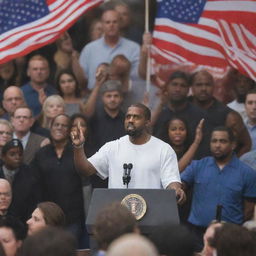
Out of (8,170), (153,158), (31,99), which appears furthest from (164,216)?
(31,99)

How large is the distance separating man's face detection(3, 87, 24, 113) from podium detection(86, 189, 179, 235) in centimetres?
477

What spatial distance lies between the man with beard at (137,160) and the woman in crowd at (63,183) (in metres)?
1.81

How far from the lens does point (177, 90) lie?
15.7m

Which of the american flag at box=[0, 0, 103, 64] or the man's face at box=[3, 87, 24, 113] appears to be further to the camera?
the man's face at box=[3, 87, 24, 113]

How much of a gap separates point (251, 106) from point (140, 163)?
3.08m

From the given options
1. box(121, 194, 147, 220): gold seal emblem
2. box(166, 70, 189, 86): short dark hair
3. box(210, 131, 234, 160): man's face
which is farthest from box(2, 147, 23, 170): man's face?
box(121, 194, 147, 220): gold seal emblem

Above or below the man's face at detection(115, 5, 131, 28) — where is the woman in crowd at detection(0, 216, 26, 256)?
below

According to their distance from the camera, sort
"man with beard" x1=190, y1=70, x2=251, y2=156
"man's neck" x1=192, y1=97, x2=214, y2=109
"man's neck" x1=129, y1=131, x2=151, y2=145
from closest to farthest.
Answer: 1. "man's neck" x1=129, y1=131, x2=151, y2=145
2. "man with beard" x1=190, y1=70, x2=251, y2=156
3. "man's neck" x1=192, y1=97, x2=214, y2=109

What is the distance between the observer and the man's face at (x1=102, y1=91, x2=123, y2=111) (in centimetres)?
1545

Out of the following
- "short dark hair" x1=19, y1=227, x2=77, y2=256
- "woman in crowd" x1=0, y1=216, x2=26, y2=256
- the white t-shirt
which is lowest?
"woman in crowd" x1=0, y1=216, x2=26, y2=256

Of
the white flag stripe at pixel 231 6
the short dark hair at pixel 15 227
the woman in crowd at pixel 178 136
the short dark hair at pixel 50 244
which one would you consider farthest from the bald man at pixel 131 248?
the white flag stripe at pixel 231 6

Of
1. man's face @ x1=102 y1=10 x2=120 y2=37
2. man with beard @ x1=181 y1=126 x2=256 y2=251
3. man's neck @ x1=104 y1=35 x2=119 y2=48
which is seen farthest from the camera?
man's neck @ x1=104 y1=35 x2=119 y2=48

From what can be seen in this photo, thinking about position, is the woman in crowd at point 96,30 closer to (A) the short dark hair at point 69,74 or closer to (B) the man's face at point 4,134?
(A) the short dark hair at point 69,74

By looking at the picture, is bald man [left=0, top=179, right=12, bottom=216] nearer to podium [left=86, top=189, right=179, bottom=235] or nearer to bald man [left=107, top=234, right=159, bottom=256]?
podium [left=86, top=189, right=179, bottom=235]
